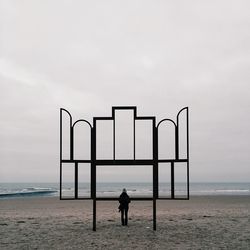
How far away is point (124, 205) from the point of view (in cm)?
1706

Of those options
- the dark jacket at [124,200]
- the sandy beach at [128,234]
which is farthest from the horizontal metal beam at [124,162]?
the sandy beach at [128,234]

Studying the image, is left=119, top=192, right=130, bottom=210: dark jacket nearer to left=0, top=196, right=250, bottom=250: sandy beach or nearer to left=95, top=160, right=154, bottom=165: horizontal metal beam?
left=0, top=196, right=250, bottom=250: sandy beach

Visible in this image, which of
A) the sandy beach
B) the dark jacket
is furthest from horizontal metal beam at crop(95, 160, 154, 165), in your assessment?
the sandy beach

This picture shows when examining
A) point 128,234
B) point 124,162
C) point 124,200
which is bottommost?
point 128,234

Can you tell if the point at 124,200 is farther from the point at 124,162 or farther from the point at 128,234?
the point at 124,162

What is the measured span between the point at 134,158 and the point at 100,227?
11.6 feet

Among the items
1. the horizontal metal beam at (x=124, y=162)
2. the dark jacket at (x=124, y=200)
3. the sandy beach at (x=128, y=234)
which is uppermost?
the horizontal metal beam at (x=124, y=162)

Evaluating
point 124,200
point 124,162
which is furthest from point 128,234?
point 124,162

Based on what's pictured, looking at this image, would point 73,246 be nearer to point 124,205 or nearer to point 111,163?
point 111,163

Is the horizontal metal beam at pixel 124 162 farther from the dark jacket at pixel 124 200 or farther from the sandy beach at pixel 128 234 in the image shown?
the sandy beach at pixel 128 234

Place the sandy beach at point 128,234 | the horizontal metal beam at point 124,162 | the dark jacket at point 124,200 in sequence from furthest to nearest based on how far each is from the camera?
the dark jacket at point 124,200 < the horizontal metal beam at point 124,162 < the sandy beach at point 128,234

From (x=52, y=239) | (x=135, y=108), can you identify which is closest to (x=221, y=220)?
(x=135, y=108)

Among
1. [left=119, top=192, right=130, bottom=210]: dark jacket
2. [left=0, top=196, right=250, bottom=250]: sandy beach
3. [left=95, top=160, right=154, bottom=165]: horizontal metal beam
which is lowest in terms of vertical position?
[left=0, top=196, right=250, bottom=250]: sandy beach

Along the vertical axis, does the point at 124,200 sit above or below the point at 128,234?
above
